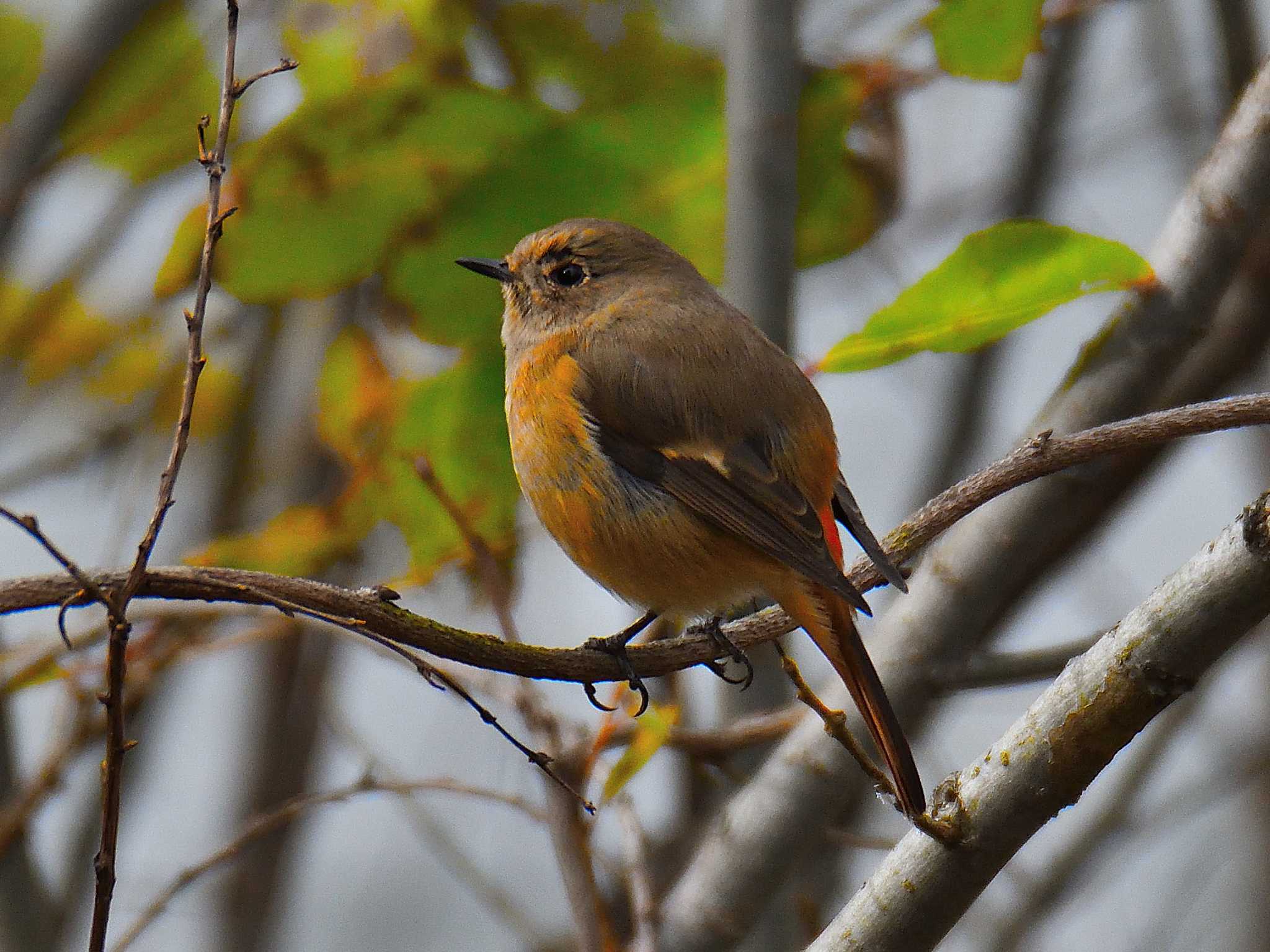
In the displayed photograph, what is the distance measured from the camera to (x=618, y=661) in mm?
1866

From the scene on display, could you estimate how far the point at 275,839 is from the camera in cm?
395

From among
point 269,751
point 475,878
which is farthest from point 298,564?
point 269,751

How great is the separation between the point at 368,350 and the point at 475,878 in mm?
1257

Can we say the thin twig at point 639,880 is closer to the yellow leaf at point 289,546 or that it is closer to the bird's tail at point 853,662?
the bird's tail at point 853,662

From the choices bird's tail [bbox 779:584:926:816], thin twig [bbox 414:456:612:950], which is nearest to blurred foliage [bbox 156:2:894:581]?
thin twig [bbox 414:456:612:950]

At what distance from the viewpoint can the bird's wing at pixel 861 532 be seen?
1.98 m

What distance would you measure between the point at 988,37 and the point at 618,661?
4.36 feet

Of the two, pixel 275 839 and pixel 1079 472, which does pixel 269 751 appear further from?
pixel 1079 472

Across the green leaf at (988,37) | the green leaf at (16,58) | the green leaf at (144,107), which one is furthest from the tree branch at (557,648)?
the green leaf at (16,58)

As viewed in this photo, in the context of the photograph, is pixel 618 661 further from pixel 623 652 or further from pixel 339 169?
pixel 339 169

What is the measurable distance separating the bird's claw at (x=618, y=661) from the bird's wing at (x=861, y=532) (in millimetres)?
394

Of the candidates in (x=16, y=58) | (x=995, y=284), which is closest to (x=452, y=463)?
(x=995, y=284)

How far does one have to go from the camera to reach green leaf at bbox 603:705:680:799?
6.75 feet

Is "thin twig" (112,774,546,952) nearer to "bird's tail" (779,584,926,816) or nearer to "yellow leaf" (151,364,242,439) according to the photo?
"bird's tail" (779,584,926,816)
